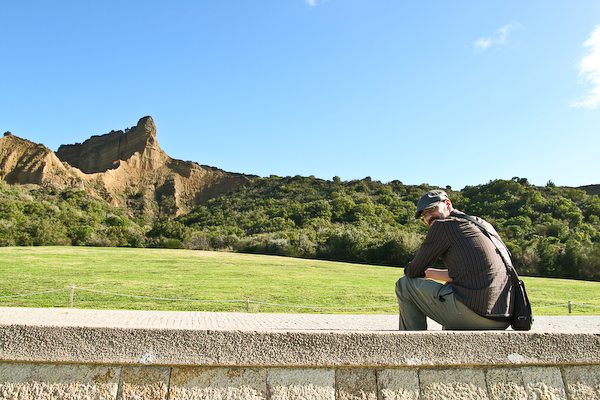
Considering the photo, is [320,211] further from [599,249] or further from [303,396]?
[303,396]

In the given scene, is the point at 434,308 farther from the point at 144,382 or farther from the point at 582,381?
the point at 144,382

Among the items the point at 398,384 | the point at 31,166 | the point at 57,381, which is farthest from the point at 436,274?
A: the point at 31,166

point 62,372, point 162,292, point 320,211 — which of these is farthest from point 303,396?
point 320,211

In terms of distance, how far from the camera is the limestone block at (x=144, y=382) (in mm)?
2416

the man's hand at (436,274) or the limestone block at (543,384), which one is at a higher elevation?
the man's hand at (436,274)

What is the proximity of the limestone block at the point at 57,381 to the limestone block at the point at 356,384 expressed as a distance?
4.72ft

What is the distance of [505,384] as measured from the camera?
262 cm

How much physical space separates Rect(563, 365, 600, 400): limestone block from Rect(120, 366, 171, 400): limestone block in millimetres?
2773

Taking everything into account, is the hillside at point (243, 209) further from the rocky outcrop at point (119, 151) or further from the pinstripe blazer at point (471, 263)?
the pinstripe blazer at point (471, 263)

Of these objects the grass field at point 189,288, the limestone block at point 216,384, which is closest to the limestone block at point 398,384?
the limestone block at point 216,384

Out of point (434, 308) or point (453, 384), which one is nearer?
point (453, 384)

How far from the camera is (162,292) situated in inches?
620

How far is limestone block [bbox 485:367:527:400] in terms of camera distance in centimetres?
261

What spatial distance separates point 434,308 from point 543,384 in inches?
33.5
